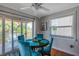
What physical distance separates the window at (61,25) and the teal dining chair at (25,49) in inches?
23.7

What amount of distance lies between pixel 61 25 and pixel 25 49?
86 cm

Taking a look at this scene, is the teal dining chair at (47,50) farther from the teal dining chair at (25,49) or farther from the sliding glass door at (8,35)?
the sliding glass door at (8,35)

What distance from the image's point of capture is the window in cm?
176

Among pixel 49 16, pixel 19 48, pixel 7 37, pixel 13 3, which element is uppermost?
pixel 13 3

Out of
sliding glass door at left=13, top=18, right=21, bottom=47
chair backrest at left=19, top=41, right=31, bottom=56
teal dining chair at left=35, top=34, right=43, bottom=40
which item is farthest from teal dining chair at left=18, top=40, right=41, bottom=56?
teal dining chair at left=35, top=34, right=43, bottom=40

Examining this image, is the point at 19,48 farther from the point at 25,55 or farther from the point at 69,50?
the point at 69,50

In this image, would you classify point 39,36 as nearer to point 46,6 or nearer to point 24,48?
point 24,48

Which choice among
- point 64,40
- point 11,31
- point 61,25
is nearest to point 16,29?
point 11,31

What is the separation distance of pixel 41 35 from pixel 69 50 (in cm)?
72

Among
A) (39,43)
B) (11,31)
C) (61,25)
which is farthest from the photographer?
(39,43)

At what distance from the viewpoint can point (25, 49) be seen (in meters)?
1.67

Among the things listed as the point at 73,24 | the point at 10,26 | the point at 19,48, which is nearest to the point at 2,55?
the point at 19,48

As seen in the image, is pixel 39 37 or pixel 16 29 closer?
pixel 16 29

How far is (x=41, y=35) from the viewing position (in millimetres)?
1777
